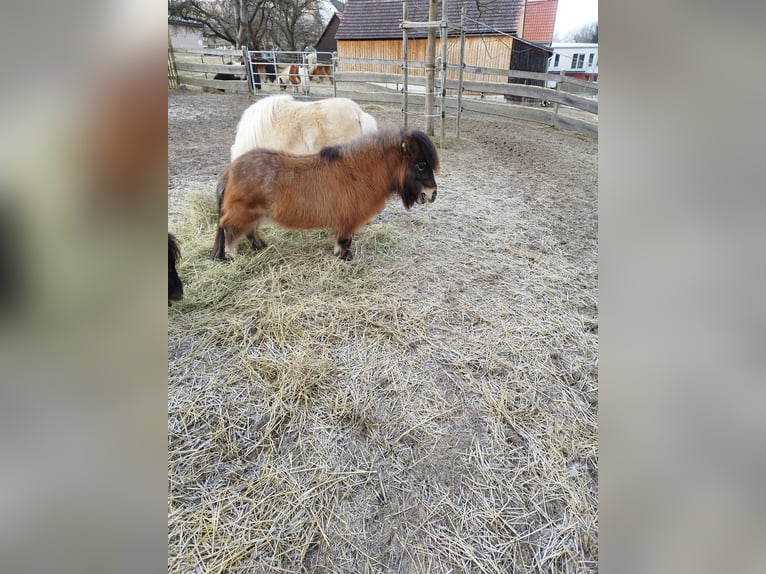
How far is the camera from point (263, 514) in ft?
3.38

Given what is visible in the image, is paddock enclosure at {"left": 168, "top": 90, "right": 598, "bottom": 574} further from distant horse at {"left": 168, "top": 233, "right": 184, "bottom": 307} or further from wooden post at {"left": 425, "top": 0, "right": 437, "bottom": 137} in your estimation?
wooden post at {"left": 425, "top": 0, "right": 437, "bottom": 137}

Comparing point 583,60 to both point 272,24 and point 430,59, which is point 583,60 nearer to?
point 430,59

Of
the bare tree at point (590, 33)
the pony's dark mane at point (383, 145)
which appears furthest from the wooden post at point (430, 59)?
the bare tree at point (590, 33)

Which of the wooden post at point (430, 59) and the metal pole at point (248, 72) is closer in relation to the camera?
the wooden post at point (430, 59)

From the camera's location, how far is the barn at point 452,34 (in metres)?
5.55

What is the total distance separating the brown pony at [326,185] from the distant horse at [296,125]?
3.34 ft

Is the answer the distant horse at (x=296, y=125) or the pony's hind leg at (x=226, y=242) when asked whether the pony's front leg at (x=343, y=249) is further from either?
the distant horse at (x=296, y=125)

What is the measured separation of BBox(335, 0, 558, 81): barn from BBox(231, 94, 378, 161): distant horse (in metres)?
3.01

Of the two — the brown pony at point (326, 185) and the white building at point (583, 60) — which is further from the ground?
the white building at point (583, 60)

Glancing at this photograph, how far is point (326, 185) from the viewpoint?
227cm

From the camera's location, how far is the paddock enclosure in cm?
100

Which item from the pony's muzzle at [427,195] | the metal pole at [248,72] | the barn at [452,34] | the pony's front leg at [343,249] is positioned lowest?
the pony's front leg at [343,249]
